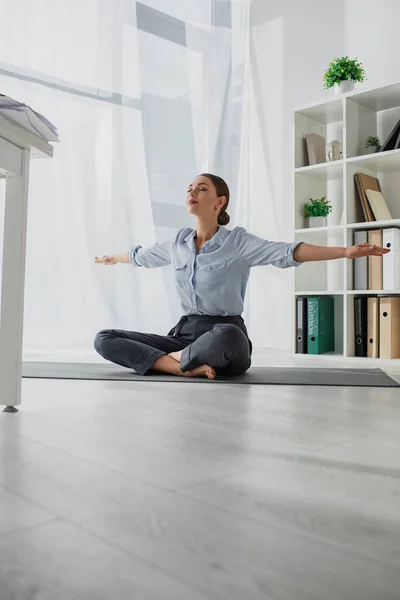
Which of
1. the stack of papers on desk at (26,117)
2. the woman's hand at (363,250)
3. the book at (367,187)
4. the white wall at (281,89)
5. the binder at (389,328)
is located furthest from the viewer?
the white wall at (281,89)

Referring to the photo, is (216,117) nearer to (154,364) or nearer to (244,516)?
(154,364)

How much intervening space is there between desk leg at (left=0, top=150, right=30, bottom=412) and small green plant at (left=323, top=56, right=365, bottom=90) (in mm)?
2621

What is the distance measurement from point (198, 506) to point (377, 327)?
2706 mm

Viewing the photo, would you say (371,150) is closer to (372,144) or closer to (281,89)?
(372,144)

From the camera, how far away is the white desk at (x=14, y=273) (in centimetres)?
142

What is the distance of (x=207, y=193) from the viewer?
2.54 meters

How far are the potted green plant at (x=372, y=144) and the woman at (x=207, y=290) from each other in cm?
135

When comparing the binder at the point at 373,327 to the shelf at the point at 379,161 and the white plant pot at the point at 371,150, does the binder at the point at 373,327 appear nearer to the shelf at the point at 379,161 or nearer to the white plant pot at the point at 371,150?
the shelf at the point at 379,161

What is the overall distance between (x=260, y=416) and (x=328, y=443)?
1.00 ft

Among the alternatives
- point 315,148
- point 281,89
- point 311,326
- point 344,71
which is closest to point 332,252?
point 311,326

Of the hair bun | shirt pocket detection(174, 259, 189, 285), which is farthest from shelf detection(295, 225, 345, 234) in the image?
shirt pocket detection(174, 259, 189, 285)

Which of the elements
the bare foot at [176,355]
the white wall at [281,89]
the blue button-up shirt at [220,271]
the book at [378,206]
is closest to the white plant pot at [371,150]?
the book at [378,206]

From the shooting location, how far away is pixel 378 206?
3.43m

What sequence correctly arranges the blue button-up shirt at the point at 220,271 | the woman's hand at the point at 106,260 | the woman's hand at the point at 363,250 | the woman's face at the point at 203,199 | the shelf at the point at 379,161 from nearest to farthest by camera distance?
the woman's hand at the point at 363,250 → the blue button-up shirt at the point at 220,271 → the woman's face at the point at 203,199 → the woman's hand at the point at 106,260 → the shelf at the point at 379,161
